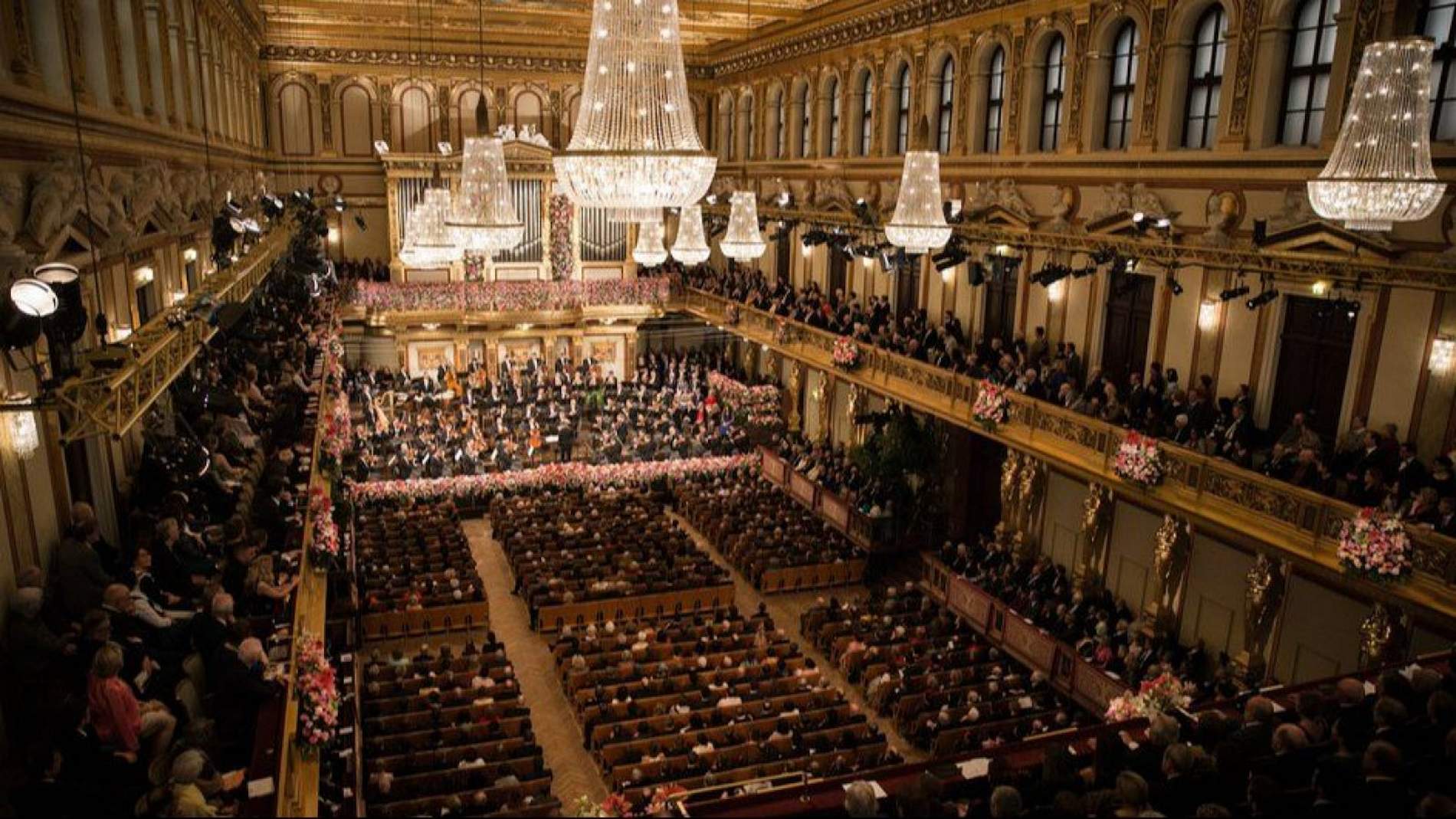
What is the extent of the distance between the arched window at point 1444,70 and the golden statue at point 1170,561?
6.97 metres

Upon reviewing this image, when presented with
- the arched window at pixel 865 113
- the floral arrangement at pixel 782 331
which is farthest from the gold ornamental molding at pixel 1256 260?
the arched window at pixel 865 113

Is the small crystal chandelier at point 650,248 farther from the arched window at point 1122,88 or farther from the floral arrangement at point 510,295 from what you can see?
the floral arrangement at point 510,295

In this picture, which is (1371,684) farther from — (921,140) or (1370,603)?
(921,140)

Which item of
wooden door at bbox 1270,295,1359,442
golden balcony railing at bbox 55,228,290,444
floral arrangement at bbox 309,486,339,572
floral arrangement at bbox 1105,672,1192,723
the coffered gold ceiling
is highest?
the coffered gold ceiling

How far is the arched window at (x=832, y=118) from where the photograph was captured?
27969 mm

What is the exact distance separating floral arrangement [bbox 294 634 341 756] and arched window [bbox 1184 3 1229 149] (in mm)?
15638

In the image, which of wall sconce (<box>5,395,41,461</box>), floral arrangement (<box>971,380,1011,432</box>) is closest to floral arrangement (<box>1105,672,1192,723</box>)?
floral arrangement (<box>971,380,1011,432</box>)

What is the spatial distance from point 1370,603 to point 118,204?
1645 cm

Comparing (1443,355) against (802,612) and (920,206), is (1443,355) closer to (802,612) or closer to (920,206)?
(920,206)

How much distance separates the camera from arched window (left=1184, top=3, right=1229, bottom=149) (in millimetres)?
15984

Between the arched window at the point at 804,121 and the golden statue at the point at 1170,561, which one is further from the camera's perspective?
the arched window at the point at 804,121

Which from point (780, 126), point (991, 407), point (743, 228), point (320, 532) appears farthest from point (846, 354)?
point (320, 532)

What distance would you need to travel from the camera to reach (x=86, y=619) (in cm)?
653

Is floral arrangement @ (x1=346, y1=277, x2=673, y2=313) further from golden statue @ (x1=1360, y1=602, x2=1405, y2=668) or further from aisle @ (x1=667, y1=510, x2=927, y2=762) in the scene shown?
golden statue @ (x1=1360, y1=602, x2=1405, y2=668)
